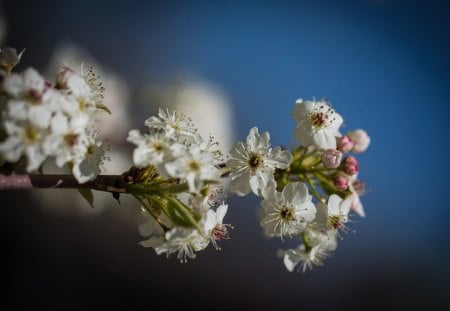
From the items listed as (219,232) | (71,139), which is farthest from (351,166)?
(71,139)

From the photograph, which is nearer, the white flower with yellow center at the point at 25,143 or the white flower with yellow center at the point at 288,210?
the white flower with yellow center at the point at 25,143

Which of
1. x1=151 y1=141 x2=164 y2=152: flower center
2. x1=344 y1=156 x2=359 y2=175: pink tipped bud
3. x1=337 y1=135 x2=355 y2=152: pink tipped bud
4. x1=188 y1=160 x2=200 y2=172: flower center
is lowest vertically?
x1=188 y1=160 x2=200 y2=172: flower center

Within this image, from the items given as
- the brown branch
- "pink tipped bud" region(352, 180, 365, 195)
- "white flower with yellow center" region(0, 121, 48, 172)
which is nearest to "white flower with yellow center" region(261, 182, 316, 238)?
"pink tipped bud" region(352, 180, 365, 195)

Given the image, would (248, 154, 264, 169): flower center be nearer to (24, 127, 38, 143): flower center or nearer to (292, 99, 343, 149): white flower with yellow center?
(292, 99, 343, 149): white flower with yellow center

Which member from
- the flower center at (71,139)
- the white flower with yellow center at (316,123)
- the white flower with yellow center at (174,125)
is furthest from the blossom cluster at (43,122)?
the white flower with yellow center at (316,123)

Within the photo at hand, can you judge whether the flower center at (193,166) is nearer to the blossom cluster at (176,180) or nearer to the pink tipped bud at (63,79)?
the blossom cluster at (176,180)

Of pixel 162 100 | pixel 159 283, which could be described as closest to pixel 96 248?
pixel 159 283

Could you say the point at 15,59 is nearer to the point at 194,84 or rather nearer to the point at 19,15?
the point at 194,84

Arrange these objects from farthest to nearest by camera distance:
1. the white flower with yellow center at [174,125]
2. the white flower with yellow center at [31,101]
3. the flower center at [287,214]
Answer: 1. the flower center at [287,214]
2. the white flower with yellow center at [174,125]
3. the white flower with yellow center at [31,101]
